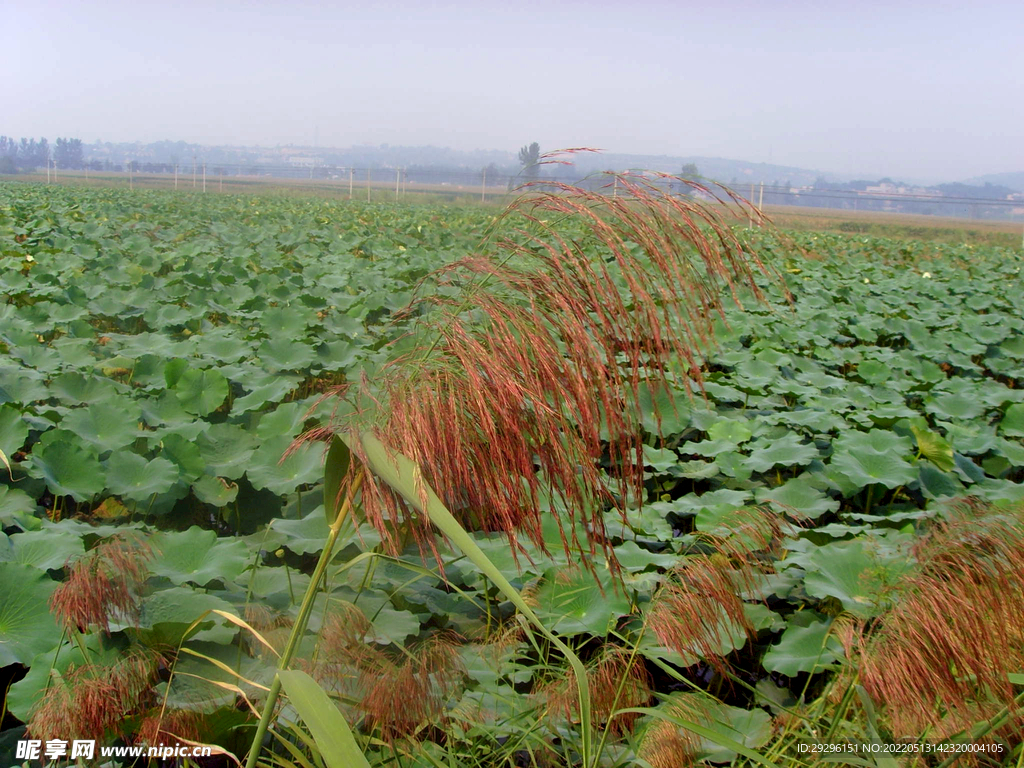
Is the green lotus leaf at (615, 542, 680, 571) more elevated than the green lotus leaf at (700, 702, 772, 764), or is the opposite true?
the green lotus leaf at (615, 542, 680, 571)

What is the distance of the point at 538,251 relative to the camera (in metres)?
1.00

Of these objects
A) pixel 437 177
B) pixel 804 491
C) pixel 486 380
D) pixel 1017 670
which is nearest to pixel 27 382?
pixel 486 380

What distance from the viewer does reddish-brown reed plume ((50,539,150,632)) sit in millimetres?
1103

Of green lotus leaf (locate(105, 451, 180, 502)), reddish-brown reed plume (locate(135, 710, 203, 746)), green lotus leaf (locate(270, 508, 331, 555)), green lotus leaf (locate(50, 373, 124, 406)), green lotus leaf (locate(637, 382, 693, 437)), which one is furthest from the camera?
green lotus leaf (locate(637, 382, 693, 437))

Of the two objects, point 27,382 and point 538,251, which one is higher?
point 538,251

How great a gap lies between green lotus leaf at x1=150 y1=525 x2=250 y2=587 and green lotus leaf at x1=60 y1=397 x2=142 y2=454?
31.8 inches

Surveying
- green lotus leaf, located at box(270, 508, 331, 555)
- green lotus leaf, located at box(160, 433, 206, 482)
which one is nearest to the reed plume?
green lotus leaf, located at box(270, 508, 331, 555)

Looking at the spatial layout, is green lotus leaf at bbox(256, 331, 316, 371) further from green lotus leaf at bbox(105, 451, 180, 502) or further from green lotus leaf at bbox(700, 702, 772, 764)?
green lotus leaf at bbox(700, 702, 772, 764)

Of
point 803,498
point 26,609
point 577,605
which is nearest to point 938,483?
point 803,498

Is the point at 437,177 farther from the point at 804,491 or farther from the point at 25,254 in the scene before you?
the point at 804,491

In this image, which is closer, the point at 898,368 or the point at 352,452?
the point at 352,452

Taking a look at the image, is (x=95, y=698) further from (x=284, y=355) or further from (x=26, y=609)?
(x=284, y=355)

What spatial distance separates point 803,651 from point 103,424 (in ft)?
6.93

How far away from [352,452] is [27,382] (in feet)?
7.64
